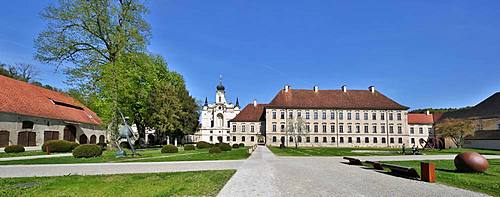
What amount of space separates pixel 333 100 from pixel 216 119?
40.1m

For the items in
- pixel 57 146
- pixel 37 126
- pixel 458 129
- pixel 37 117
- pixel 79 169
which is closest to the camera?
pixel 79 169

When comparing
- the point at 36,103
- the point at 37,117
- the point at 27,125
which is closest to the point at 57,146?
the point at 27,125

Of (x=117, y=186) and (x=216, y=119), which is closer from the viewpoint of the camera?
(x=117, y=186)

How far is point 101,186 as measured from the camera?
32.2 ft

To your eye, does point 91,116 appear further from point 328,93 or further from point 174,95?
point 328,93

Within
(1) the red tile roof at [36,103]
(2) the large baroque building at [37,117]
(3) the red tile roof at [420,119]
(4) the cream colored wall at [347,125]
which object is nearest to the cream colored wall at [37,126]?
(2) the large baroque building at [37,117]

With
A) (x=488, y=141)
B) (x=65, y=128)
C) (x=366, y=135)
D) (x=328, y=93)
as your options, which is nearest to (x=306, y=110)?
(x=328, y=93)

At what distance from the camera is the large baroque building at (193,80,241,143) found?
96812mm

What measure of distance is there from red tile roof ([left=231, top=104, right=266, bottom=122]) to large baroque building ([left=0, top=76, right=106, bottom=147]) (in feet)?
108

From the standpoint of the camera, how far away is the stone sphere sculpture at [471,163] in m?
14.7

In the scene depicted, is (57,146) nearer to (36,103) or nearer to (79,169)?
(36,103)

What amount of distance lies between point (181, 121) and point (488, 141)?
51296 millimetres

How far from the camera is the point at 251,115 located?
242 feet

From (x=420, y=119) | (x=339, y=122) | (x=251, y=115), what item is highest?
(x=251, y=115)
